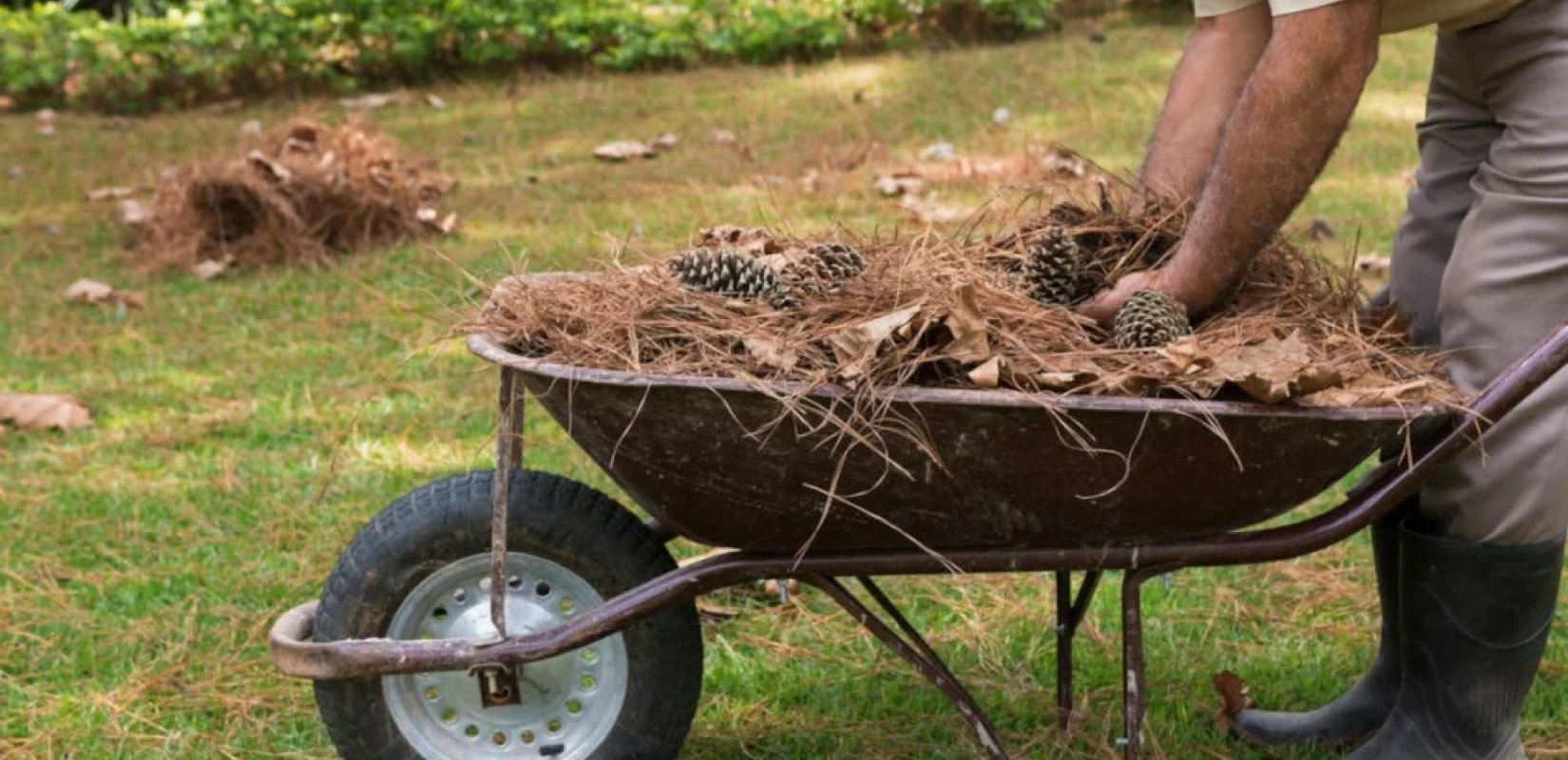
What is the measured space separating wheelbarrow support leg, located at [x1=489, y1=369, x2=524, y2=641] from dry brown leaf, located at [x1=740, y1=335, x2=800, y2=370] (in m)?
0.31

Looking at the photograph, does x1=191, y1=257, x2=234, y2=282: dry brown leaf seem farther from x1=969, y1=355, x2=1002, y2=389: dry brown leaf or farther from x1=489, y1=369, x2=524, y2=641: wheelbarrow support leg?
x1=969, y1=355, x2=1002, y2=389: dry brown leaf

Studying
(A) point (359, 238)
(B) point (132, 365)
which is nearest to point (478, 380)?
(B) point (132, 365)

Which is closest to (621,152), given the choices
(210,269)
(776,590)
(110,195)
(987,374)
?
(210,269)

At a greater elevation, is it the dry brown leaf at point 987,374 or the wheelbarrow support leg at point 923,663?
the dry brown leaf at point 987,374

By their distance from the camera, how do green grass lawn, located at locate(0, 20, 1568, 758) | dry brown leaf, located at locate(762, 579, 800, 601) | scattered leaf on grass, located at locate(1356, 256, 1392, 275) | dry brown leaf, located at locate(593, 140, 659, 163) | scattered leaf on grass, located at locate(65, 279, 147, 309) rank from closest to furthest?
green grass lawn, located at locate(0, 20, 1568, 758) → dry brown leaf, located at locate(762, 579, 800, 601) → scattered leaf on grass, located at locate(1356, 256, 1392, 275) → scattered leaf on grass, located at locate(65, 279, 147, 309) → dry brown leaf, located at locate(593, 140, 659, 163)

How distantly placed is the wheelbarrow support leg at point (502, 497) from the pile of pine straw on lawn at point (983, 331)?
81 millimetres

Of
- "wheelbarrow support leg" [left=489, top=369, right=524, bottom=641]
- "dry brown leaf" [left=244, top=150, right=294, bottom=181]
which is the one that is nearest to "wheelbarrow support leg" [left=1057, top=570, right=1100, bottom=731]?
"wheelbarrow support leg" [left=489, top=369, right=524, bottom=641]

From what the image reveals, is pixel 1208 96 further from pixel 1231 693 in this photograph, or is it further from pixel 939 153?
pixel 939 153

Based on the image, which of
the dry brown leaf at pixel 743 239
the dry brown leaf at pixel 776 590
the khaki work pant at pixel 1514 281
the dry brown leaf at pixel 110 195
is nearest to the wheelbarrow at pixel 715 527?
the khaki work pant at pixel 1514 281

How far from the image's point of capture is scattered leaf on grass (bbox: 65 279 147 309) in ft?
18.5

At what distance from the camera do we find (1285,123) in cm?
221

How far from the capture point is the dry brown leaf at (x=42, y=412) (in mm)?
4480

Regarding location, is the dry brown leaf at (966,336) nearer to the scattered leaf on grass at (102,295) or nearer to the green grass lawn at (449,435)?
the green grass lawn at (449,435)

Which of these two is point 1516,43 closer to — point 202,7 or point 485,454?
point 485,454
